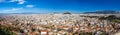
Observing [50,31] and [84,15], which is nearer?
[50,31]

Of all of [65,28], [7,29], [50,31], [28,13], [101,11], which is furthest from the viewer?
[101,11]

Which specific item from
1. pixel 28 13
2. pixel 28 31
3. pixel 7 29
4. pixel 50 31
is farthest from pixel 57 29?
pixel 28 13

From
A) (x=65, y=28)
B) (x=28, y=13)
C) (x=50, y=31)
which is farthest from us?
(x=28, y=13)

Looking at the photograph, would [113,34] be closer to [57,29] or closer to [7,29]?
[57,29]

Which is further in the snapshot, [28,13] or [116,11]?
[116,11]

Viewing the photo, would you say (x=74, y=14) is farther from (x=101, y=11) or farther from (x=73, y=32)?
(x=73, y=32)

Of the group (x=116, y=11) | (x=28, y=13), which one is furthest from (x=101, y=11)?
(x=28, y=13)

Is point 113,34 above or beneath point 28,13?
beneath

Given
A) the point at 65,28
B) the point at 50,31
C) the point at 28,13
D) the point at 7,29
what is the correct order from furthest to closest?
the point at 28,13, the point at 65,28, the point at 50,31, the point at 7,29

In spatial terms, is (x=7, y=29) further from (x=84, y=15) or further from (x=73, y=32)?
(x=84, y=15)

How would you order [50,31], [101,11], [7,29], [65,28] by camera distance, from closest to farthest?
[7,29], [50,31], [65,28], [101,11]
